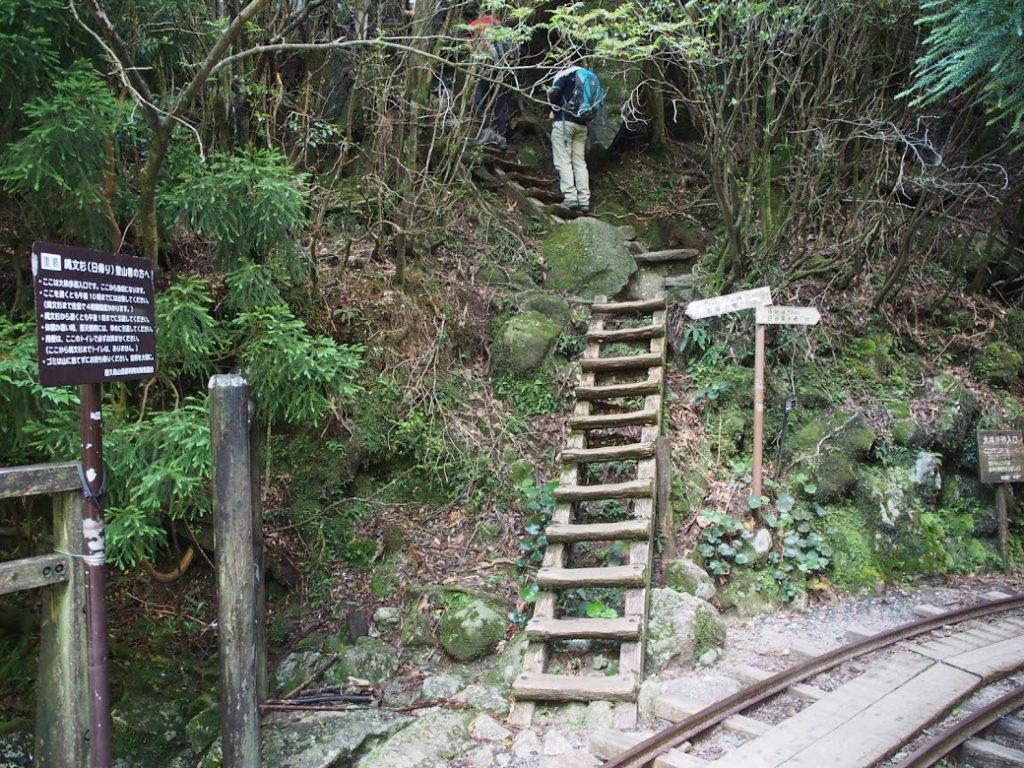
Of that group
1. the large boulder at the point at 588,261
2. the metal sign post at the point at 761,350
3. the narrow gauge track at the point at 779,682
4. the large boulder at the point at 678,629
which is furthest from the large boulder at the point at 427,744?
the large boulder at the point at 588,261

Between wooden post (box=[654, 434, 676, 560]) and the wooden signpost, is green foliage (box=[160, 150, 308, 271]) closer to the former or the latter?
wooden post (box=[654, 434, 676, 560])

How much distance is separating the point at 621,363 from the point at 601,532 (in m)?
2.15

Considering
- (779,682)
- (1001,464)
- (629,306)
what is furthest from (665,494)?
(1001,464)

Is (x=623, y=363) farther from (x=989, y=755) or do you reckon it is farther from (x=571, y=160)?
(x=989, y=755)

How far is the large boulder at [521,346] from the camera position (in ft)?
24.2

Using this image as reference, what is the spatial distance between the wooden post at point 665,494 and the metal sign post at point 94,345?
4.04 metres

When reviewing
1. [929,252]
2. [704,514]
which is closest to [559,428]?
[704,514]

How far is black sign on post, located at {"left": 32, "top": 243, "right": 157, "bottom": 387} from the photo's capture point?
270cm

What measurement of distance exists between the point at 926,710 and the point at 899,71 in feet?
21.0

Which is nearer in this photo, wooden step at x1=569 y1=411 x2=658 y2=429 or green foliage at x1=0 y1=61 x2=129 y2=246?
green foliage at x1=0 y1=61 x2=129 y2=246

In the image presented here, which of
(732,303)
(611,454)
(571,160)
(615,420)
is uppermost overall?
(571,160)

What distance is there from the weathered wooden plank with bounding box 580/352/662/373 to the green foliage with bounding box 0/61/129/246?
14.1ft

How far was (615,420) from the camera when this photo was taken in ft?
21.0

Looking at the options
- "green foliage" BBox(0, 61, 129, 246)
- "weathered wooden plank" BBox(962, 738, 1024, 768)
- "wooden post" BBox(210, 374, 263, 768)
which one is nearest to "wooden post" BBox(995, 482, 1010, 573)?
"weathered wooden plank" BBox(962, 738, 1024, 768)
